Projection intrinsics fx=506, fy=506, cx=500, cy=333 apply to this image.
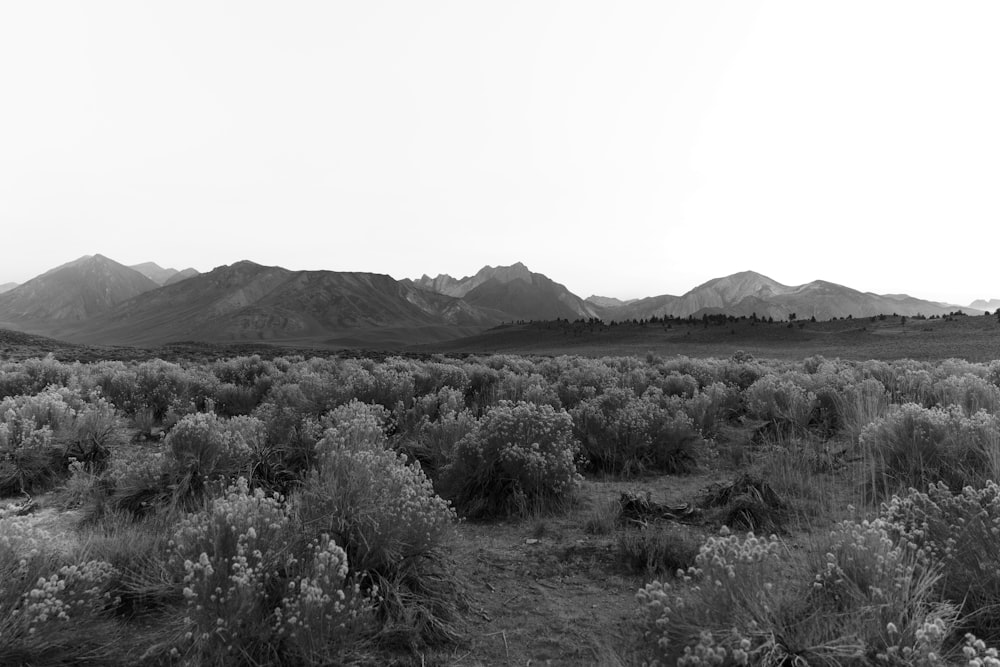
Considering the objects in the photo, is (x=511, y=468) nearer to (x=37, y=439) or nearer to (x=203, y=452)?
(x=203, y=452)

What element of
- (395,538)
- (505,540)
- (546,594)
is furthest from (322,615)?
(505,540)

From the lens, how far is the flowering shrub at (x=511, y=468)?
5.79 m

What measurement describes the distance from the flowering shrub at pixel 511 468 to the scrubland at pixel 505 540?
28mm

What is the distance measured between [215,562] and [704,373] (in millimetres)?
13741

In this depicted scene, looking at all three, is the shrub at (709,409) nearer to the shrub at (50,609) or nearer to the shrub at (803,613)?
the shrub at (803,613)

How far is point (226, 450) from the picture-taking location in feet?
19.1

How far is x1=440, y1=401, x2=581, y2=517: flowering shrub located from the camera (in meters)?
5.79

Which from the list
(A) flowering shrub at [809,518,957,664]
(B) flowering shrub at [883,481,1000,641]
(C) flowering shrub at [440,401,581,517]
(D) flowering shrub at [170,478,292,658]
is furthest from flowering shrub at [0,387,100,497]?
(B) flowering shrub at [883,481,1000,641]

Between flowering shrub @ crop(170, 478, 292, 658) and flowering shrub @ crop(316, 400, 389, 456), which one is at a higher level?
flowering shrub @ crop(316, 400, 389, 456)

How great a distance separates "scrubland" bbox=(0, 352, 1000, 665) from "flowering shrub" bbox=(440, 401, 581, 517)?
3cm

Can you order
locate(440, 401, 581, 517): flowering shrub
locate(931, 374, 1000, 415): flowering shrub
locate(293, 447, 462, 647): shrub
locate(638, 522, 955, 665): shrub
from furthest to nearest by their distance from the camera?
1. locate(931, 374, 1000, 415): flowering shrub
2. locate(440, 401, 581, 517): flowering shrub
3. locate(293, 447, 462, 647): shrub
4. locate(638, 522, 955, 665): shrub

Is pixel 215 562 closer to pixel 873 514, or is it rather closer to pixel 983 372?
pixel 873 514

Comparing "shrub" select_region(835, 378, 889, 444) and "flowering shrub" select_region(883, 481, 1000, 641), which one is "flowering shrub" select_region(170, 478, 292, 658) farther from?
"shrub" select_region(835, 378, 889, 444)

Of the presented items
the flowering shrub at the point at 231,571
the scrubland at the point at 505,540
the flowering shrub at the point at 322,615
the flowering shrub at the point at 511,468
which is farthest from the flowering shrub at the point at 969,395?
the flowering shrub at the point at 231,571
